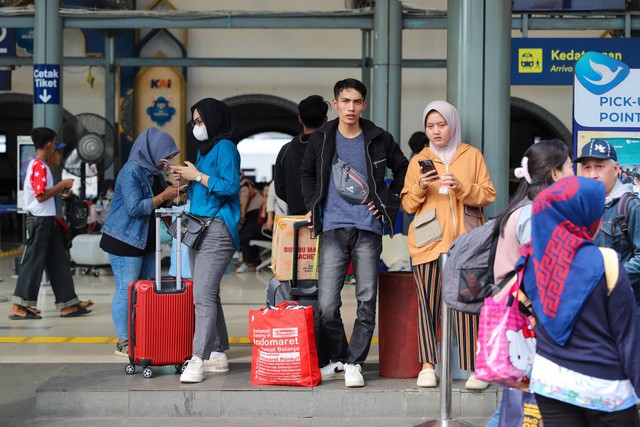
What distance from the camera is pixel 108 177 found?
18.3 m

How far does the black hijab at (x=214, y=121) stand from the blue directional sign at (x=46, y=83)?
580 cm

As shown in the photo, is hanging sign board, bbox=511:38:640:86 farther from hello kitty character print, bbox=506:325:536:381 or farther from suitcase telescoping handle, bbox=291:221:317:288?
hello kitty character print, bbox=506:325:536:381

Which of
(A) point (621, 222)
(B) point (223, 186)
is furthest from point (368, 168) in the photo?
(A) point (621, 222)

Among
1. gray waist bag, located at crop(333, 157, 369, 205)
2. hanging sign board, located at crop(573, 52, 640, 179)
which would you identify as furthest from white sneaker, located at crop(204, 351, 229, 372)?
hanging sign board, located at crop(573, 52, 640, 179)

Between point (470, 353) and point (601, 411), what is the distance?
2642 millimetres

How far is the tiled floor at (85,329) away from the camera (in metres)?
7.19

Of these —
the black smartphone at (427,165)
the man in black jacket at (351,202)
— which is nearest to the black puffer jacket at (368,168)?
the man in black jacket at (351,202)

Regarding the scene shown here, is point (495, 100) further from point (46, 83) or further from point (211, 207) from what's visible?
point (46, 83)

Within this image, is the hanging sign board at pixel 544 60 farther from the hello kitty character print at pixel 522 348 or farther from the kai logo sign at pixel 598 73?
the hello kitty character print at pixel 522 348

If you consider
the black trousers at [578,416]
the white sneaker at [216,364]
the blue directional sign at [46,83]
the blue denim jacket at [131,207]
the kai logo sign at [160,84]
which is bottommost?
the white sneaker at [216,364]

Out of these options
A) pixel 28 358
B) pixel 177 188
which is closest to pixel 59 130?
pixel 28 358

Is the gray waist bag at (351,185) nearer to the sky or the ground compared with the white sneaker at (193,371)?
nearer to the sky

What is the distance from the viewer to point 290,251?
5.98 metres

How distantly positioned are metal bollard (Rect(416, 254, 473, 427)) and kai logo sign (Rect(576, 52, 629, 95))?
8.16 feet
